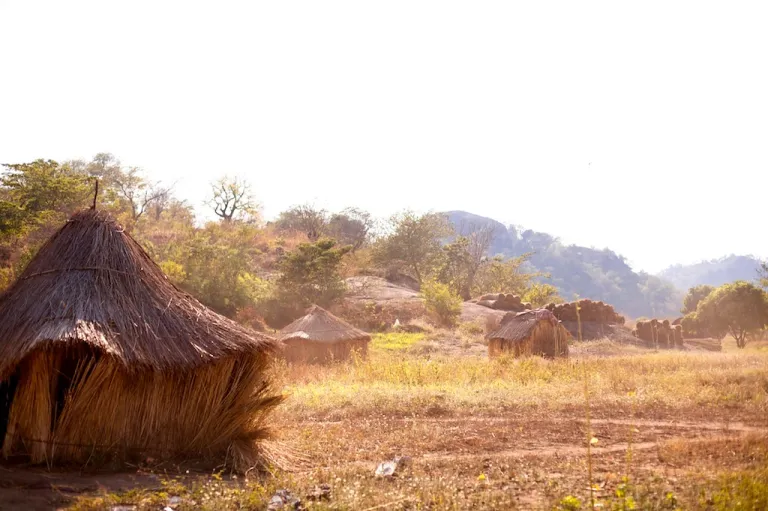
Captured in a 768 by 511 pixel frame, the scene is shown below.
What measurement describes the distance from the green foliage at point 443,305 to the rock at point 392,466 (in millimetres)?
19352

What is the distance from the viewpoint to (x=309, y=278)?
82.5ft

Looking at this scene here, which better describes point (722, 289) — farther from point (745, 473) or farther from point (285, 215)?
point (285, 215)

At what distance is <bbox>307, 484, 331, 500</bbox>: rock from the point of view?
196 inches

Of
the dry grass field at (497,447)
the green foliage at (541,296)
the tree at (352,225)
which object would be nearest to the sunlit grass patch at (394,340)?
the dry grass field at (497,447)

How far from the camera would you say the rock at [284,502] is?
4711 millimetres

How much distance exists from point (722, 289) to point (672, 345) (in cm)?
529

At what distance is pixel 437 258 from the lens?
37188 mm

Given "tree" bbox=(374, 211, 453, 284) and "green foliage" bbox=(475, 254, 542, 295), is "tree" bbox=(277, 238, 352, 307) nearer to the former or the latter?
"tree" bbox=(374, 211, 453, 284)

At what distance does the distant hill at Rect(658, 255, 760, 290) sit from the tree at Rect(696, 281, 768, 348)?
4410 cm

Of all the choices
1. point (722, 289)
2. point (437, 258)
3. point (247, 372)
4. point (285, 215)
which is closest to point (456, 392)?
point (247, 372)

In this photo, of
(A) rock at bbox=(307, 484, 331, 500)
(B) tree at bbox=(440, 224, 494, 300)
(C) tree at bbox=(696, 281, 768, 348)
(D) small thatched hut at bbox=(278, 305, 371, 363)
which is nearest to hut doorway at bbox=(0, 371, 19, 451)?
(A) rock at bbox=(307, 484, 331, 500)

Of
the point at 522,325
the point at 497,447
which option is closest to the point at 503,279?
the point at 522,325

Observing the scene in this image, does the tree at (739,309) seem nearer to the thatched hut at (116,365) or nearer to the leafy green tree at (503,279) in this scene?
the leafy green tree at (503,279)

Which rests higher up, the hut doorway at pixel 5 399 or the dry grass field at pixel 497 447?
the hut doorway at pixel 5 399
